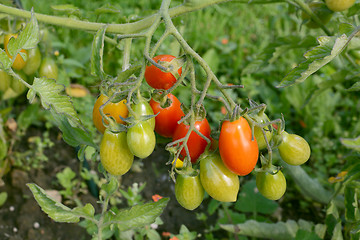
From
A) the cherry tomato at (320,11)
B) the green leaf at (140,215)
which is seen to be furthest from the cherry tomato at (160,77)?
the cherry tomato at (320,11)

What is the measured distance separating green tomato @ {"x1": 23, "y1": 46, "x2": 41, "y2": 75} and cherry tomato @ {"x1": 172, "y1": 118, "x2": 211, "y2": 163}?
2.59 feet

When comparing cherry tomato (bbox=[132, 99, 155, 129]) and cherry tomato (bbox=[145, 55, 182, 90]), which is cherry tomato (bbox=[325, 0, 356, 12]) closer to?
cherry tomato (bbox=[145, 55, 182, 90])

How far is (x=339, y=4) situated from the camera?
1320mm

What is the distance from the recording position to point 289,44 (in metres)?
1.65

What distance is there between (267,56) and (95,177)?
38.1 inches

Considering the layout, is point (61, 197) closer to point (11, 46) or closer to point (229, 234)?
point (229, 234)

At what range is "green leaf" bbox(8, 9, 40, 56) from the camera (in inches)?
40.3

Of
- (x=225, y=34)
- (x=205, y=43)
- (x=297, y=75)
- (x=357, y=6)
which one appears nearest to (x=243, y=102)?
(x=205, y=43)

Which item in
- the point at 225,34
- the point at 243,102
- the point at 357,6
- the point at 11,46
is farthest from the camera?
the point at 225,34

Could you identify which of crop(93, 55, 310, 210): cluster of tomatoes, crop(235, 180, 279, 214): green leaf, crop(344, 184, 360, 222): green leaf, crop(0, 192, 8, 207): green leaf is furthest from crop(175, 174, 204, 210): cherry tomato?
crop(0, 192, 8, 207): green leaf

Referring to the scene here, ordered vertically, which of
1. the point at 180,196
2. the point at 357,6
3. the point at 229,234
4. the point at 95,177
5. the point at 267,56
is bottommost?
the point at 229,234

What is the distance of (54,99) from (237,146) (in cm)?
52

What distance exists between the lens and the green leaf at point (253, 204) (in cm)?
179

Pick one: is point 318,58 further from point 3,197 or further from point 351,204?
point 3,197
